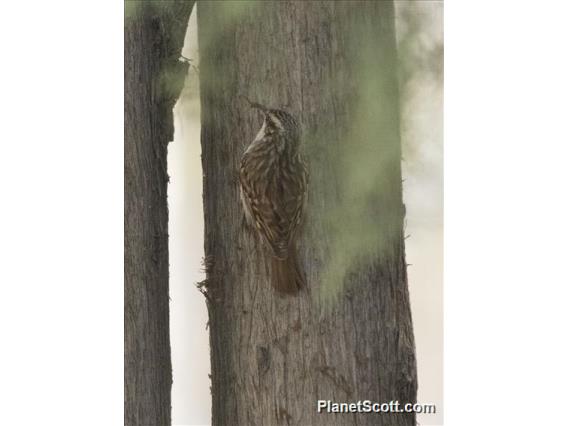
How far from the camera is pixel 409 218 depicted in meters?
2.38

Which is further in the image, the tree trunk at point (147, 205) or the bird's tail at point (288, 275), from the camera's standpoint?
the tree trunk at point (147, 205)

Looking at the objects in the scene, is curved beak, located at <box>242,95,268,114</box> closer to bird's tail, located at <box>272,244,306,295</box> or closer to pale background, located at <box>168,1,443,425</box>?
pale background, located at <box>168,1,443,425</box>

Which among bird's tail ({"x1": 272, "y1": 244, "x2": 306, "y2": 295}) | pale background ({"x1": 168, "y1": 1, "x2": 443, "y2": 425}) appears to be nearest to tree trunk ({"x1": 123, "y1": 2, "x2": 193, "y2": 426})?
pale background ({"x1": 168, "y1": 1, "x2": 443, "y2": 425})

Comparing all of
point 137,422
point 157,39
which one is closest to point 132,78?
point 157,39

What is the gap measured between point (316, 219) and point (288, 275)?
0.62 feet

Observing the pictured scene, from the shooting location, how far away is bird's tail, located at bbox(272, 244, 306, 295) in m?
2.37

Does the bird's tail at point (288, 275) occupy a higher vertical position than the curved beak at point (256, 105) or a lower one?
lower

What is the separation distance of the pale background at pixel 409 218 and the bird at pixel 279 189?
0.70 ft

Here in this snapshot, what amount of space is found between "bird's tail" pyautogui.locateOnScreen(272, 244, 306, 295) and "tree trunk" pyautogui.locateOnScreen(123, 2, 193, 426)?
385mm

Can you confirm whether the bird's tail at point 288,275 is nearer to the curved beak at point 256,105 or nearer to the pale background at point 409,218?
the pale background at point 409,218

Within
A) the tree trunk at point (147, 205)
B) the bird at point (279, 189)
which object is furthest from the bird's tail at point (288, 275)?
the tree trunk at point (147, 205)

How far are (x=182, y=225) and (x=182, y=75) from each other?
47cm

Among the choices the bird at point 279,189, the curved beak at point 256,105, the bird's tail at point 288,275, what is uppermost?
the curved beak at point 256,105

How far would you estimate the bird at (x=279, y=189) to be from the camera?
2342mm
